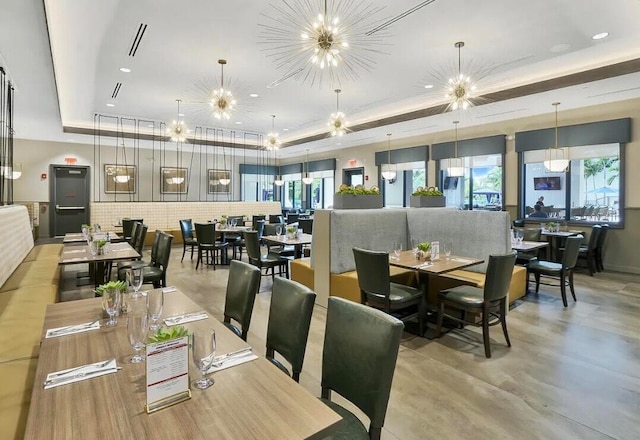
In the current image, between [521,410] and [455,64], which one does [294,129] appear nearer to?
[455,64]

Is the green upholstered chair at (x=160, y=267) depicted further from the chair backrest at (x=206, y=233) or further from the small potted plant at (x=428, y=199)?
the small potted plant at (x=428, y=199)

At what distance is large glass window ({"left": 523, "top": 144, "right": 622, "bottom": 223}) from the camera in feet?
22.6

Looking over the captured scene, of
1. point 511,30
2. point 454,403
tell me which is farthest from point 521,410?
point 511,30

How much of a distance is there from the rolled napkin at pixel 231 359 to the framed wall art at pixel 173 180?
39.1 ft

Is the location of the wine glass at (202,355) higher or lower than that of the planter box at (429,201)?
lower

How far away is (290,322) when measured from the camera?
1.91 m

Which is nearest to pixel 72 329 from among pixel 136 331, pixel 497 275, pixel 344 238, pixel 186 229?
pixel 136 331

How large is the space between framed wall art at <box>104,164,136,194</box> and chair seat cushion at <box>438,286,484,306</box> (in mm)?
10933

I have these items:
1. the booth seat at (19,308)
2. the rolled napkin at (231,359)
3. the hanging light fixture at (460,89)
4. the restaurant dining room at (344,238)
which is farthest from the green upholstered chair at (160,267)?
the hanging light fixture at (460,89)

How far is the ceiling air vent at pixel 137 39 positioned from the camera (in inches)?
171

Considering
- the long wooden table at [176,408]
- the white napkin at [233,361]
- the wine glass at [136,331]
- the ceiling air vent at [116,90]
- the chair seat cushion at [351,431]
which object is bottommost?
the chair seat cushion at [351,431]

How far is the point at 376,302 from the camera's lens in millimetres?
3512

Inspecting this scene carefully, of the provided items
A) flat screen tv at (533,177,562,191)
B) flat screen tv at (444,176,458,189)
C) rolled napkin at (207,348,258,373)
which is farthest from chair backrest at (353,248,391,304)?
flat screen tv at (444,176,458,189)

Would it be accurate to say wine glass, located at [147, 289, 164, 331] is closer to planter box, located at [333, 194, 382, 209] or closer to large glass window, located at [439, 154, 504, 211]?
planter box, located at [333, 194, 382, 209]
